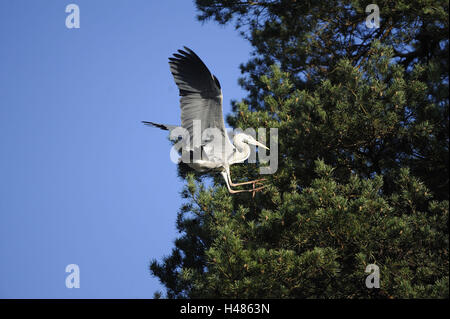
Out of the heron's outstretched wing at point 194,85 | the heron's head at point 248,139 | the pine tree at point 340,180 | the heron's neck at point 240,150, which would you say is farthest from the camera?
the heron's neck at point 240,150

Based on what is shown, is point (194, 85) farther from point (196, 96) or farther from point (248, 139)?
point (248, 139)

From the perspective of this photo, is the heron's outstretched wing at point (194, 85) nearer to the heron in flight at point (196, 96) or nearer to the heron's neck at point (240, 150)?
the heron in flight at point (196, 96)

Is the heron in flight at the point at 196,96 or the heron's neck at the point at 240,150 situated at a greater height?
the heron in flight at the point at 196,96

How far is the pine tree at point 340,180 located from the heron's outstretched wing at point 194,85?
21.3 inches

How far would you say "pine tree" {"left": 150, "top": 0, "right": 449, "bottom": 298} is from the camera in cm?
450

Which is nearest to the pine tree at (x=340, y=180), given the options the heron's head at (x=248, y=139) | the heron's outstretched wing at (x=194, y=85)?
the heron's head at (x=248, y=139)

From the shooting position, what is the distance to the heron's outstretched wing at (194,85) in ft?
18.3

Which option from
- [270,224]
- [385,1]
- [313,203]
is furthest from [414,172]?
[385,1]

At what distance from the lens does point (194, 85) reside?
5.61 metres

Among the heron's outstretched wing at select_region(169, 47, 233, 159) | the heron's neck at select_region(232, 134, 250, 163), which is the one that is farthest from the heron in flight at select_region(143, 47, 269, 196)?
the heron's neck at select_region(232, 134, 250, 163)

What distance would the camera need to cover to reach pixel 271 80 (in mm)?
6035

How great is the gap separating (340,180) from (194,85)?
1986mm

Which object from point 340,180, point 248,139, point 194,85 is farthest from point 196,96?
point 340,180

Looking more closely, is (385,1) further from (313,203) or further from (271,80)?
(313,203)
